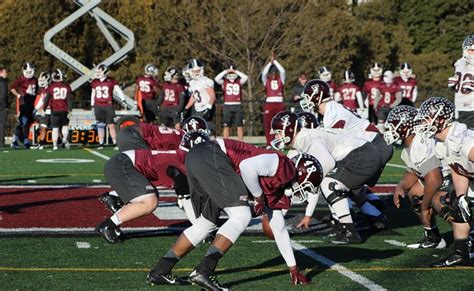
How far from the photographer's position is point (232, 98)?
22.0 m

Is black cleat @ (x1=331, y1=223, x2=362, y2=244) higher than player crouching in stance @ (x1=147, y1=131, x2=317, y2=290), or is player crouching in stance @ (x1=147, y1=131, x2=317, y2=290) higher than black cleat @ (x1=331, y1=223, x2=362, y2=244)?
player crouching in stance @ (x1=147, y1=131, x2=317, y2=290)

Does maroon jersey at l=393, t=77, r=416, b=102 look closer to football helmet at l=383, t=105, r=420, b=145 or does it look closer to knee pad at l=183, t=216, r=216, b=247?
football helmet at l=383, t=105, r=420, b=145

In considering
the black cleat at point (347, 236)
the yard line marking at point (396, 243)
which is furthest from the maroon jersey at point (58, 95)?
the yard line marking at point (396, 243)

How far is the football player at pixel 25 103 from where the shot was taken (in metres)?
22.9

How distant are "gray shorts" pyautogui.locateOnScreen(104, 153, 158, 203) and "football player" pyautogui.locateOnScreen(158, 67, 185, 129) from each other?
38.9 ft

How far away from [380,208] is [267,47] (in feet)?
89.1

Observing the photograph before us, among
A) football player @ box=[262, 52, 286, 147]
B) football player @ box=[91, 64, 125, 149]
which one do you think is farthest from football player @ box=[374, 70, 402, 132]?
football player @ box=[91, 64, 125, 149]

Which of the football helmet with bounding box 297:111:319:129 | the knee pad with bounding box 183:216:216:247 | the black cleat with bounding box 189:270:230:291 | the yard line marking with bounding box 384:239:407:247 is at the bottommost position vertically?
the yard line marking with bounding box 384:239:407:247

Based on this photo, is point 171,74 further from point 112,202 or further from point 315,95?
point 112,202

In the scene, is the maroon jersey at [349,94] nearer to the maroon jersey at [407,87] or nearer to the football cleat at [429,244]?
the maroon jersey at [407,87]

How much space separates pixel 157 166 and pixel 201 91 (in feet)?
33.5

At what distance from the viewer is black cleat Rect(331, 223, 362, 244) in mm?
9070

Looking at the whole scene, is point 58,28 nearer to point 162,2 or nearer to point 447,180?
point 162,2

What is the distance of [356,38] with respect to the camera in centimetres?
4028
